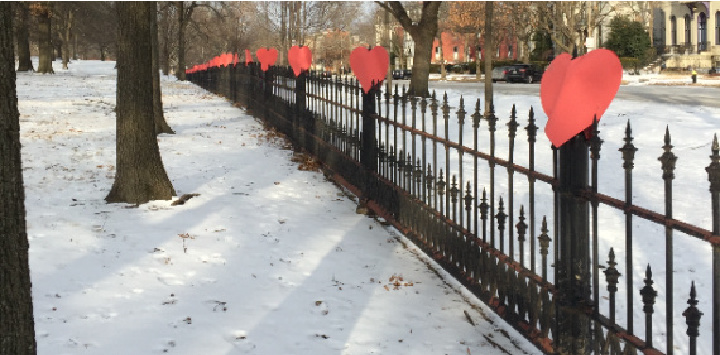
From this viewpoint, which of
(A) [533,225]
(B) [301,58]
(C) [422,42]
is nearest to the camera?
(A) [533,225]

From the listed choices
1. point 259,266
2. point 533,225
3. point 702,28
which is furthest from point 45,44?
point 533,225

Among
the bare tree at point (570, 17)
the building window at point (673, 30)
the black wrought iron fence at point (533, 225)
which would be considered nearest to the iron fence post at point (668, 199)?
the black wrought iron fence at point (533, 225)

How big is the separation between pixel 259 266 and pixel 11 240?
11.7 feet

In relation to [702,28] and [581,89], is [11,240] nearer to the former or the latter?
[581,89]

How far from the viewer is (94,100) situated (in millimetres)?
25938

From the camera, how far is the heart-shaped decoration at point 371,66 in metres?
8.93

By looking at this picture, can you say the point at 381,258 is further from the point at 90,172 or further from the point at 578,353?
the point at 90,172

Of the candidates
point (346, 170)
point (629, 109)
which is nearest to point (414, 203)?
point (346, 170)

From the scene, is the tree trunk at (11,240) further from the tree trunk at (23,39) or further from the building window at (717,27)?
the building window at (717,27)

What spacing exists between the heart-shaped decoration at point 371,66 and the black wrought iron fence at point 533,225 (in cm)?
14

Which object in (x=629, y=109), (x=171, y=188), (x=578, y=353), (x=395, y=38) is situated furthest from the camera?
(x=395, y=38)

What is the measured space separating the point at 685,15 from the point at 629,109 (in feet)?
155

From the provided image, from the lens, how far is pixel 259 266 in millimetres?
7258

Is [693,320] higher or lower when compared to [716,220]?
lower
